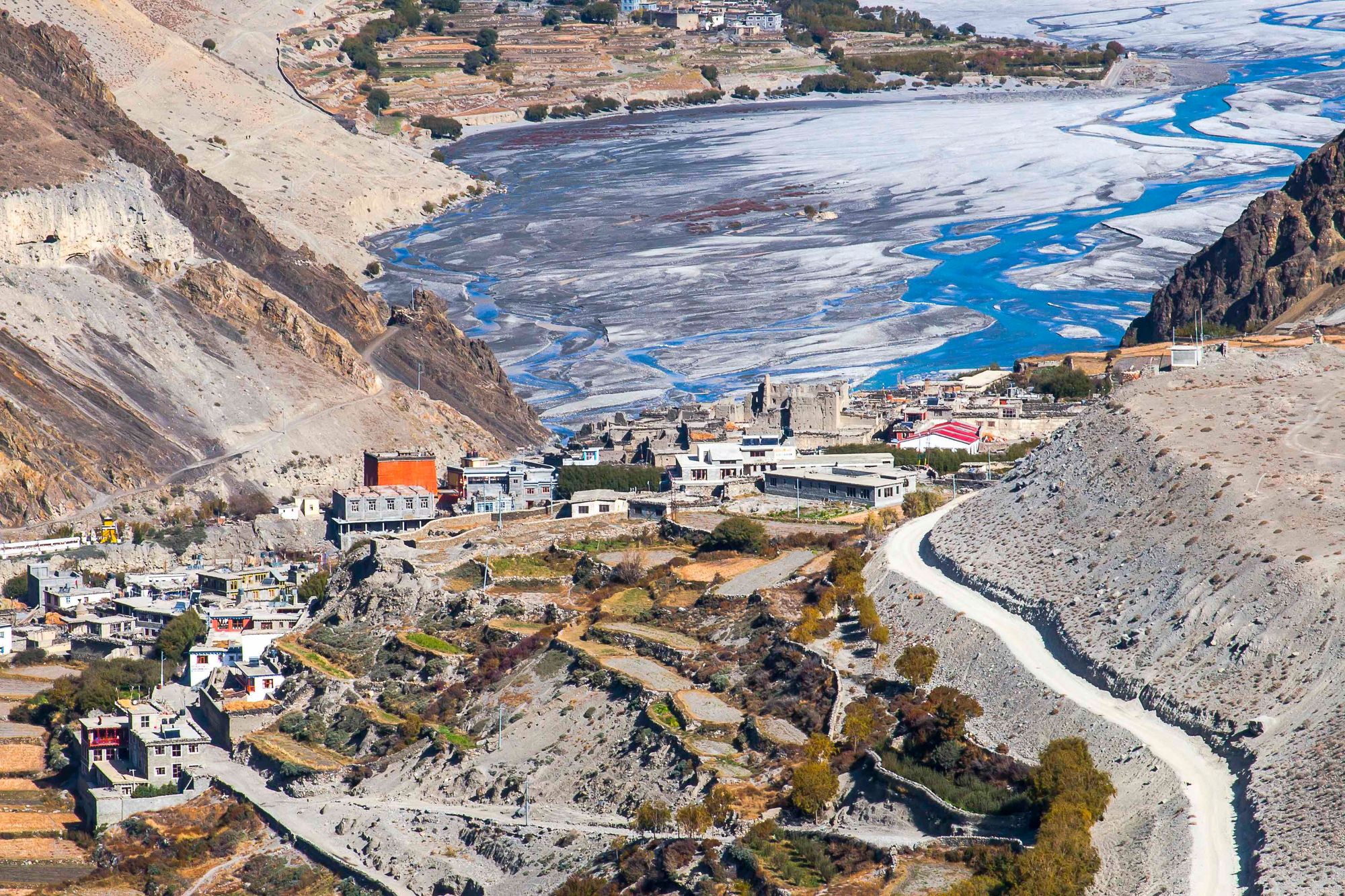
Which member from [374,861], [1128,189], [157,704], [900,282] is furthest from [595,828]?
[1128,189]

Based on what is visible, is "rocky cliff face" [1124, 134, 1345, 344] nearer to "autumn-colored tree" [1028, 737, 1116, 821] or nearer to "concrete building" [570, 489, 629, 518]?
"concrete building" [570, 489, 629, 518]

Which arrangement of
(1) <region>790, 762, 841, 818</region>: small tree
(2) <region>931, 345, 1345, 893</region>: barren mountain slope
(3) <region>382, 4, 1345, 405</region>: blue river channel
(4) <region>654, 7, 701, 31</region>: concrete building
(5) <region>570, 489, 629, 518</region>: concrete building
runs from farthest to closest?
(4) <region>654, 7, 701, 31</region>: concrete building
(3) <region>382, 4, 1345, 405</region>: blue river channel
(5) <region>570, 489, 629, 518</region>: concrete building
(1) <region>790, 762, 841, 818</region>: small tree
(2) <region>931, 345, 1345, 893</region>: barren mountain slope

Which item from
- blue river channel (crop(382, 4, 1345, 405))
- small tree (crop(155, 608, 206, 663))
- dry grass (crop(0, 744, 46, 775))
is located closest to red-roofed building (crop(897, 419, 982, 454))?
small tree (crop(155, 608, 206, 663))

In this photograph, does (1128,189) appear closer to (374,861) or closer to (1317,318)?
(1317,318)

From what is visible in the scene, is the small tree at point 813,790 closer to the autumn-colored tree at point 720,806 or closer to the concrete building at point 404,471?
the autumn-colored tree at point 720,806

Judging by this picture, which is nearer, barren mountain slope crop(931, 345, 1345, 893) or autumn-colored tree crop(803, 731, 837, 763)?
barren mountain slope crop(931, 345, 1345, 893)
